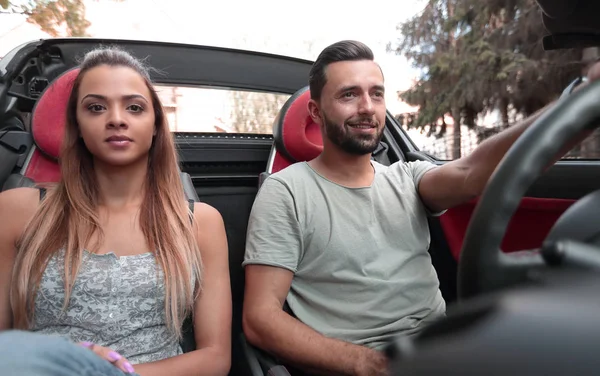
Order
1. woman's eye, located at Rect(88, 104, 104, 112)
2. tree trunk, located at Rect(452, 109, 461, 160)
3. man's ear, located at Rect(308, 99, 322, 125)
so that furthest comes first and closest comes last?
tree trunk, located at Rect(452, 109, 461, 160) → man's ear, located at Rect(308, 99, 322, 125) → woman's eye, located at Rect(88, 104, 104, 112)

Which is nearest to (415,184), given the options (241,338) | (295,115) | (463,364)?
(295,115)

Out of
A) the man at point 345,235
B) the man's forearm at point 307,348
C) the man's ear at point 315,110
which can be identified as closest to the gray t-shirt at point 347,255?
the man at point 345,235

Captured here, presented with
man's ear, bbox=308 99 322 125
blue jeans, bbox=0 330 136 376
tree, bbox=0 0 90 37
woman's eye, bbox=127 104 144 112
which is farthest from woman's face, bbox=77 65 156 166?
tree, bbox=0 0 90 37

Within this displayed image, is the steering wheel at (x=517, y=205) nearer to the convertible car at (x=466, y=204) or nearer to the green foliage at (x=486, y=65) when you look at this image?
the convertible car at (x=466, y=204)

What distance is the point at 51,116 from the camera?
1.70 meters

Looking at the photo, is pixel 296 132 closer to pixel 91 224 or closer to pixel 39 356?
pixel 91 224

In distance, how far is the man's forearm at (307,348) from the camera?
1306 millimetres

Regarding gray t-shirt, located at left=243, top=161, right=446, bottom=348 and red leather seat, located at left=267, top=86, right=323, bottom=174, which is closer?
gray t-shirt, located at left=243, top=161, right=446, bottom=348

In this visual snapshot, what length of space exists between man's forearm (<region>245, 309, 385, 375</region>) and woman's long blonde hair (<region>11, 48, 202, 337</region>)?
23 cm

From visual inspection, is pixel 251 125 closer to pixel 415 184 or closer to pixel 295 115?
pixel 295 115

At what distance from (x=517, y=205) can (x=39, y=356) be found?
0.70m

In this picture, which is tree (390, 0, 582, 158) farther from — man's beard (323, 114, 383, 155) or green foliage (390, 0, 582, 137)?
man's beard (323, 114, 383, 155)

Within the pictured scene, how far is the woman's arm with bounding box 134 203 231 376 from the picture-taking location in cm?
131

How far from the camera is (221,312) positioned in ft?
4.74
